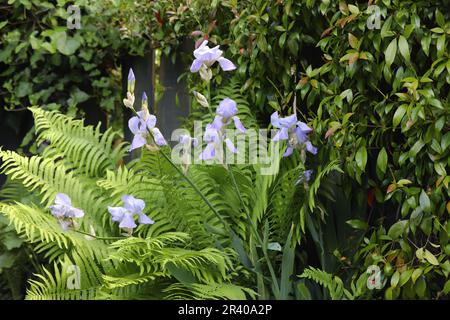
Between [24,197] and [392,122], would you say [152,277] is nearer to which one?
[392,122]

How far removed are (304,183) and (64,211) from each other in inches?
34.6

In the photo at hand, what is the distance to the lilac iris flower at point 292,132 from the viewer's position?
2418 millimetres

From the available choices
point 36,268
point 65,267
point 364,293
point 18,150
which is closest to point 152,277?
point 65,267

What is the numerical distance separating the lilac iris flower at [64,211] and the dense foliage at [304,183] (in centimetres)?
16

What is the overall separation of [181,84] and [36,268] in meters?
1.29

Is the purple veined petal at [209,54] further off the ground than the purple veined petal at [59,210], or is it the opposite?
the purple veined petal at [209,54]

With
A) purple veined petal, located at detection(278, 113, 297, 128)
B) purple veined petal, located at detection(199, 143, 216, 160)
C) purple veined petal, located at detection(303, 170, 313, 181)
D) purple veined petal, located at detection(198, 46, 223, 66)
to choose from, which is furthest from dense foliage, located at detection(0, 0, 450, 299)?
purple veined petal, located at detection(198, 46, 223, 66)

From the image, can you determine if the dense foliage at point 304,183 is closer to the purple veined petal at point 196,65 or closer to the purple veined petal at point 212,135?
the purple veined petal at point 212,135

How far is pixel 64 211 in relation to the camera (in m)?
2.23

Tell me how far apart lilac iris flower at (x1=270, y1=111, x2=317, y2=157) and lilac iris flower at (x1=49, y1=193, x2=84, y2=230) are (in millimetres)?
745

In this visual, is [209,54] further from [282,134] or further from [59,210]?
[59,210]

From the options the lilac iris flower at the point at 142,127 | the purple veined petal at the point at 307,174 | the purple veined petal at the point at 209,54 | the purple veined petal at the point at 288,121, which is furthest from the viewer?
the purple veined petal at the point at 307,174

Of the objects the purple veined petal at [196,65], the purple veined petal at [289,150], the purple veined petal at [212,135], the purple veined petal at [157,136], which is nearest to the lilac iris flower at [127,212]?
the purple veined petal at [157,136]

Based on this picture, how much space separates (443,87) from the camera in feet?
7.48
